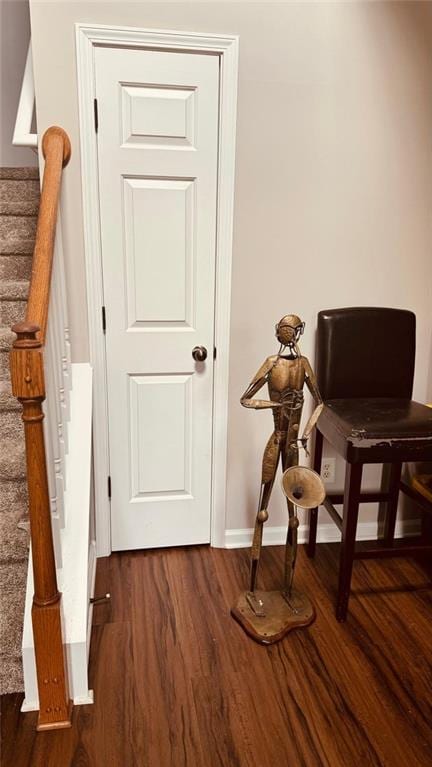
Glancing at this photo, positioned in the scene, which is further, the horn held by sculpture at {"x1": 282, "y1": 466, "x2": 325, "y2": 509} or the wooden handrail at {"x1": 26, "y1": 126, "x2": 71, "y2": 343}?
the horn held by sculpture at {"x1": 282, "y1": 466, "x2": 325, "y2": 509}

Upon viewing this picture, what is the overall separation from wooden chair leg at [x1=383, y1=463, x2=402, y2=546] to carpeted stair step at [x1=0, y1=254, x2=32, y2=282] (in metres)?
1.83

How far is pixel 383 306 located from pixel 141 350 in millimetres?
1105

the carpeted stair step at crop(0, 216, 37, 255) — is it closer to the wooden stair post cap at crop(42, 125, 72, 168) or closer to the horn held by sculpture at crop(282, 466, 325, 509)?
the wooden stair post cap at crop(42, 125, 72, 168)

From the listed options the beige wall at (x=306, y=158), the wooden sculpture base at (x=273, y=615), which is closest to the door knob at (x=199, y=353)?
the beige wall at (x=306, y=158)

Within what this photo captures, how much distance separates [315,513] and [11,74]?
331 centimetres

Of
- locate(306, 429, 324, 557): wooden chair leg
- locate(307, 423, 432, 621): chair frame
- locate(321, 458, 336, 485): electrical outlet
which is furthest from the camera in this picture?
locate(321, 458, 336, 485): electrical outlet

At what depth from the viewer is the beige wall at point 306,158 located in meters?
2.13

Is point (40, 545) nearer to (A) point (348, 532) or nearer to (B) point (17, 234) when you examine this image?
(A) point (348, 532)

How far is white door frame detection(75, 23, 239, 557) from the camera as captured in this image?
2.09 metres

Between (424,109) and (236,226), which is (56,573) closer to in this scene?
(236,226)

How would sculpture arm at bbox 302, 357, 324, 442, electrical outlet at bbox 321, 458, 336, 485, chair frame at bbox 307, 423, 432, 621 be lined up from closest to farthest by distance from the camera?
sculpture arm at bbox 302, 357, 324, 442 < chair frame at bbox 307, 423, 432, 621 < electrical outlet at bbox 321, 458, 336, 485

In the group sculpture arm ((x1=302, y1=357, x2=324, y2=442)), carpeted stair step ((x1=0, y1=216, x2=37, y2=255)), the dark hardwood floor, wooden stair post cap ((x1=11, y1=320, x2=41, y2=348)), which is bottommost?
the dark hardwood floor

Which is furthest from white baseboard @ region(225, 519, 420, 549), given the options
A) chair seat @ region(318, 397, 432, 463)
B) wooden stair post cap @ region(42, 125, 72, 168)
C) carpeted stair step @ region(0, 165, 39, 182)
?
carpeted stair step @ region(0, 165, 39, 182)

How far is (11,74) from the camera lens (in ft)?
11.9
